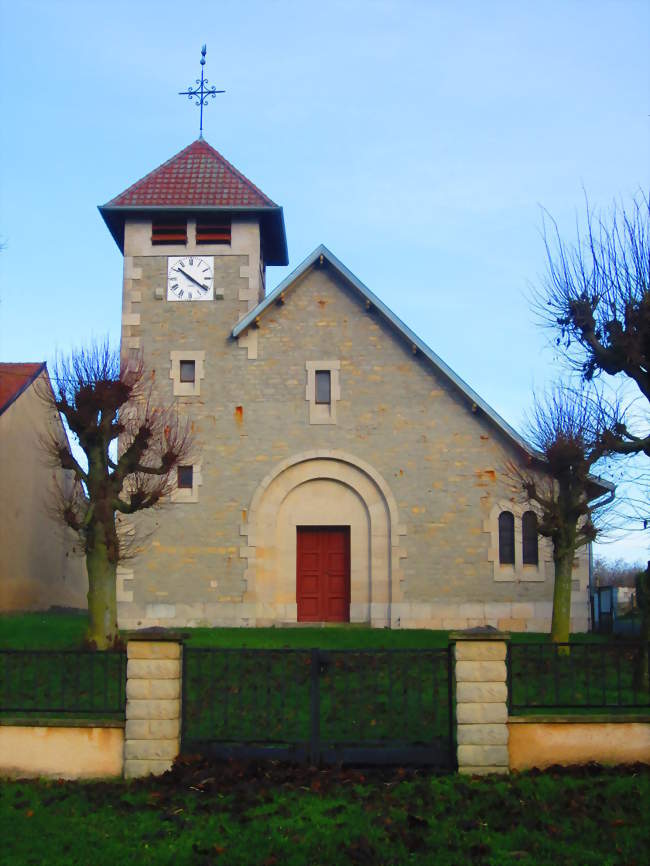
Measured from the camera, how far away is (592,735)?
10469 mm

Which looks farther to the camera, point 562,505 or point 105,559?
point 562,505

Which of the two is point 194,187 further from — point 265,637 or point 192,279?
point 265,637

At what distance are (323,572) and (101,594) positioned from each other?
7963 mm

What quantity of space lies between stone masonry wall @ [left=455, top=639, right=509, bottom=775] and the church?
1293cm

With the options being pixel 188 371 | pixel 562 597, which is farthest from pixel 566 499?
pixel 188 371

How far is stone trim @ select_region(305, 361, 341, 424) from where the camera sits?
24.4 m

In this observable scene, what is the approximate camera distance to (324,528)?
974 inches

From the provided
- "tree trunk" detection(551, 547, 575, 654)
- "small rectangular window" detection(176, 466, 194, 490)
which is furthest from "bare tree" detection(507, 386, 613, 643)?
"small rectangular window" detection(176, 466, 194, 490)

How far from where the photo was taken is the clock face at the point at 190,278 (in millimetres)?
25500

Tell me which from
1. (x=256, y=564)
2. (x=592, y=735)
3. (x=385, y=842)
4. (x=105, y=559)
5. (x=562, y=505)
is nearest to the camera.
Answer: (x=385, y=842)

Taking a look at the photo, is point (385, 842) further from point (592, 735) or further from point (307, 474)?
point (307, 474)

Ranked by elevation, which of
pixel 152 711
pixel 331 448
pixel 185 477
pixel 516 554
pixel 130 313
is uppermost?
pixel 130 313

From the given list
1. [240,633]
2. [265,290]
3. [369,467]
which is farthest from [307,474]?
[265,290]

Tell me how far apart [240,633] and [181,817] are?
11993 millimetres
